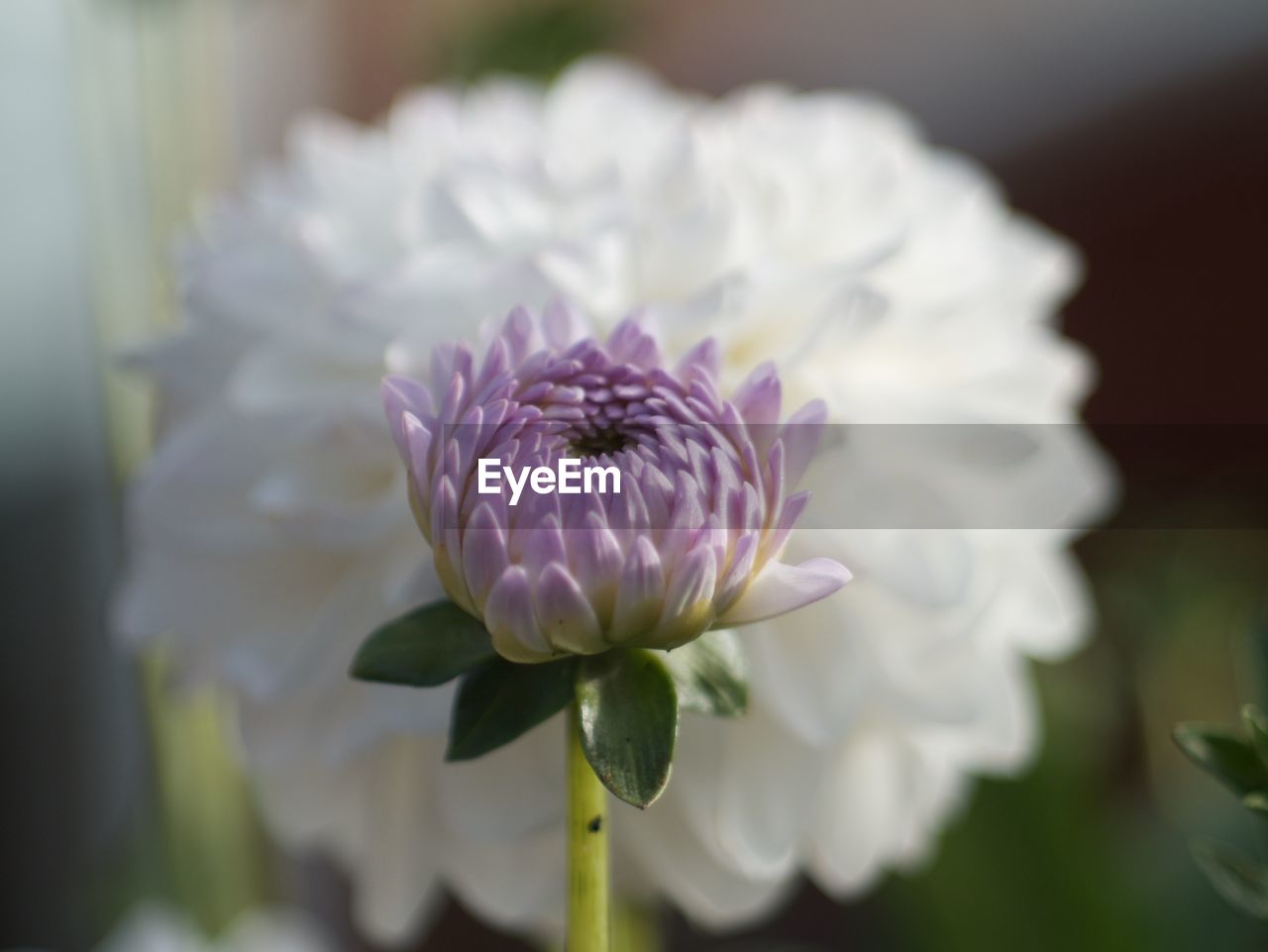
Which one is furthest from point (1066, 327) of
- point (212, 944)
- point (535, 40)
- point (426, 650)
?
point (426, 650)

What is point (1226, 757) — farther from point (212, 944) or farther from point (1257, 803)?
point (212, 944)

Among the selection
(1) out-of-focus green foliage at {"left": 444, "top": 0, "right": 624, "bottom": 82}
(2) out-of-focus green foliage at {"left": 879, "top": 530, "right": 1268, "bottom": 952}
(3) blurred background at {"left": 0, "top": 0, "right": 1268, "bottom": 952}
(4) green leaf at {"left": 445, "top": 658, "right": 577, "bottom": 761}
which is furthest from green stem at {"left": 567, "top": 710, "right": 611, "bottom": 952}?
(1) out-of-focus green foliage at {"left": 444, "top": 0, "right": 624, "bottom": 82}

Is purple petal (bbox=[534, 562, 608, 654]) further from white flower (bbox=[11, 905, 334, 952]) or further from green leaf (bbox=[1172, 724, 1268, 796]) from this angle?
white flower (bbox=[11, 905, 334, 952])

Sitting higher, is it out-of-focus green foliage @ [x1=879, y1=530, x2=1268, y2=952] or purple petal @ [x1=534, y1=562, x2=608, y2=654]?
purple petal @ [x1=534, y1=562, x2=608, y2=654]

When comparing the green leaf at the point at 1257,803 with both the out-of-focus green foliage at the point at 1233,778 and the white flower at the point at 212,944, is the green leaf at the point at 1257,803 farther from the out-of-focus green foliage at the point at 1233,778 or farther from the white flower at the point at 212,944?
the white flower at the point at 212,944

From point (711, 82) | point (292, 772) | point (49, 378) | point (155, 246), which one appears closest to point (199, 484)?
point (292, 772)

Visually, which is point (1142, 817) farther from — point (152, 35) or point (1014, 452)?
point (152, 35)

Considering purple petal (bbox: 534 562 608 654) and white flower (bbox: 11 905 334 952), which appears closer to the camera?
purple petal (bbox: 534 562 608 654)
